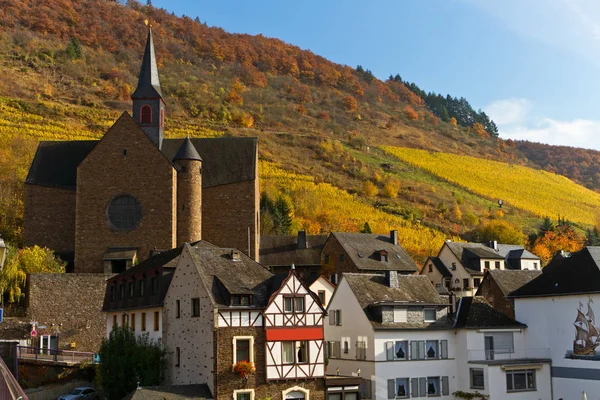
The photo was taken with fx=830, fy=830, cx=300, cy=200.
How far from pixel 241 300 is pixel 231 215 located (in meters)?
27.2

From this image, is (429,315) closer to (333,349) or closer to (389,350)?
(389,350)

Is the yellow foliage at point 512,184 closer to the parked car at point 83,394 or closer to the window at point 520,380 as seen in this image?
the window at point 520,380

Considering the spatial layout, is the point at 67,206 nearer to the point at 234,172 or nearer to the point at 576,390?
the point at 234,172

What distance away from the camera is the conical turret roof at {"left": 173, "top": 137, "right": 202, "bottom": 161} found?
208ft

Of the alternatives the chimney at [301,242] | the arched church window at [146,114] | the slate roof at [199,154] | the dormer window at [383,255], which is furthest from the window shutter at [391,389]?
the arched church window at [146,114]

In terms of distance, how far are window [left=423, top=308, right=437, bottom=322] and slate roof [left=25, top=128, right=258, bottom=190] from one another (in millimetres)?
23883

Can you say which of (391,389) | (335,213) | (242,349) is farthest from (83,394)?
(335,213)

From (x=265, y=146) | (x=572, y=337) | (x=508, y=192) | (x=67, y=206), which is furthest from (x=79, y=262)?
(x=508, y=192)

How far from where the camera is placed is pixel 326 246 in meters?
70.2

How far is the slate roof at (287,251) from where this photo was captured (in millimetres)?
70000

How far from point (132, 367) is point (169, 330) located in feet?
8.43

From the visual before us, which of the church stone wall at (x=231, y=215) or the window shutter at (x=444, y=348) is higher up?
the church stone wall at (x=231, y=215)

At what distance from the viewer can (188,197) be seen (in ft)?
207

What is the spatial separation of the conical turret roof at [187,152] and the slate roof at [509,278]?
2431 centimetres
